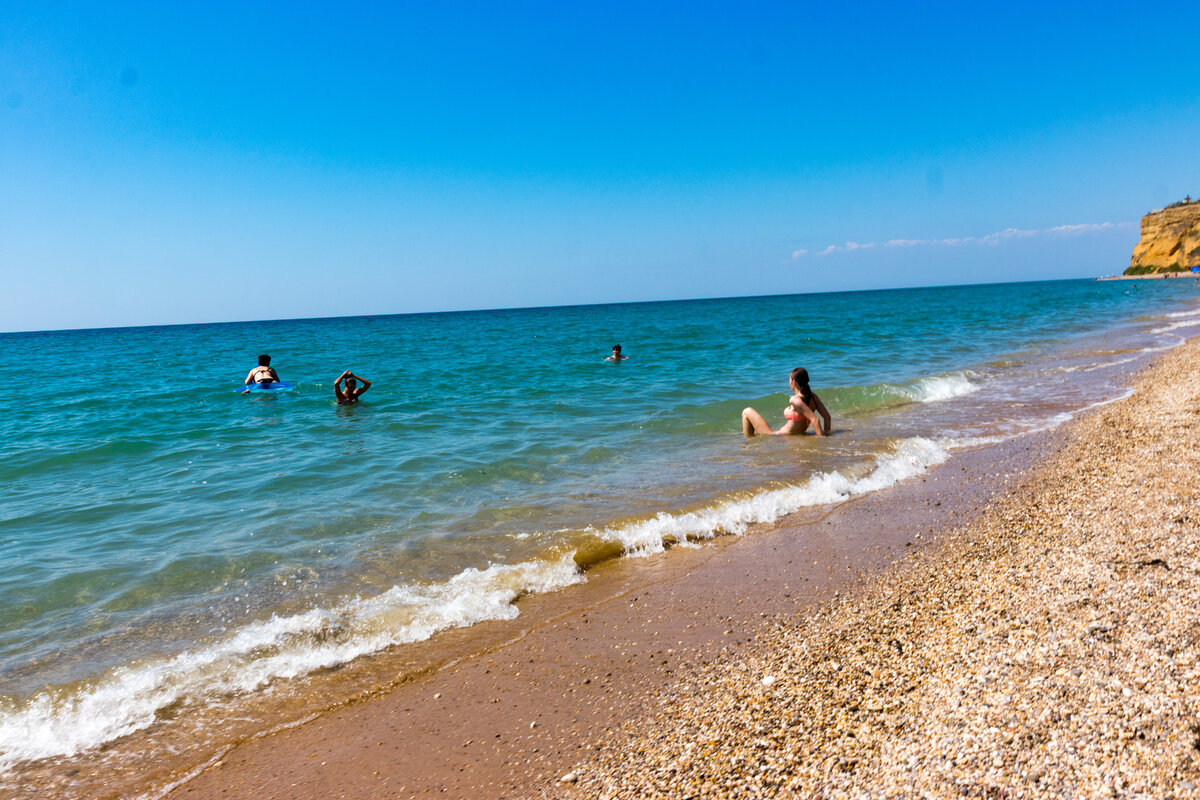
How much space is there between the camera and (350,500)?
8336 mm

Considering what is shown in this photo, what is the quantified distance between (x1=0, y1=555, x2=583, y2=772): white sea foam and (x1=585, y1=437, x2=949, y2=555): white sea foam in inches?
36.7

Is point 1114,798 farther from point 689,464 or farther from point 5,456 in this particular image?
point 5,456

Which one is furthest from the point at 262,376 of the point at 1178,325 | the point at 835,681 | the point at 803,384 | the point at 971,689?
the point at 1178,325

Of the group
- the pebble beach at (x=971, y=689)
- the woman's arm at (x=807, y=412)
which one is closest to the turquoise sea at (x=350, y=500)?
the woman's arm at (x=807, y=412)

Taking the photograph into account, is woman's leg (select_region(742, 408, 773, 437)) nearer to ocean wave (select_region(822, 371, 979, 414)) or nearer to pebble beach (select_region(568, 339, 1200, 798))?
ocean wave (select_region(822, 371, 979, 414))

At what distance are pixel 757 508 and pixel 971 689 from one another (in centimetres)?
432

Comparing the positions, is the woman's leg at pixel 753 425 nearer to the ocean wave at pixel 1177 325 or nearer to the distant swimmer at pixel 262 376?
the distant swimmer at pixel 262 376

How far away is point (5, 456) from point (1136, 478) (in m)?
16.5

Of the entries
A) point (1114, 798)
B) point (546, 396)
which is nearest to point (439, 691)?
point (1114, 798)

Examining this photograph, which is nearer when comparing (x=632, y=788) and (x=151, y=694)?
(x=632, y=788)

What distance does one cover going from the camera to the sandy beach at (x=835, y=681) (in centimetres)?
250

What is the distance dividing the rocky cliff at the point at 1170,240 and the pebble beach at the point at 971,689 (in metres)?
106

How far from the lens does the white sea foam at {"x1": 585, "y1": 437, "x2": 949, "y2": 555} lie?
21.5 ft

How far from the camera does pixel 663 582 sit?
554 centimetres
